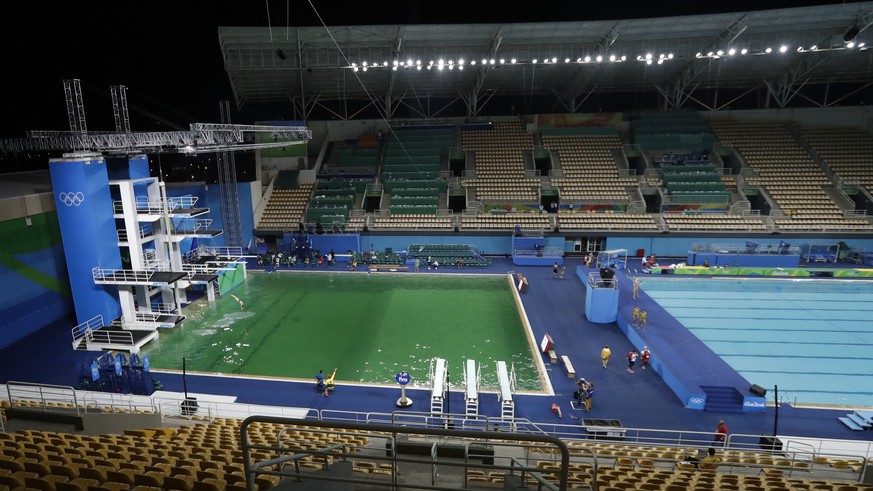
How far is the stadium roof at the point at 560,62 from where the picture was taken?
86.1 ft

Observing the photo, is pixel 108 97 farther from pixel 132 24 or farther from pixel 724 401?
pixel 724 401

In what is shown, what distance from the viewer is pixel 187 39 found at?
74.7ft

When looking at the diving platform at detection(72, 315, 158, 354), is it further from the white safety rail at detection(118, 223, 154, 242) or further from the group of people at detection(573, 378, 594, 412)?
the group of people at detection(573, 378, 594, 412)

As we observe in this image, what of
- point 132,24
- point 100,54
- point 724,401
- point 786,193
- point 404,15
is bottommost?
point 724,401

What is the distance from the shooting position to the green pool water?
1467cm

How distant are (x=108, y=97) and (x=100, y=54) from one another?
179 cm

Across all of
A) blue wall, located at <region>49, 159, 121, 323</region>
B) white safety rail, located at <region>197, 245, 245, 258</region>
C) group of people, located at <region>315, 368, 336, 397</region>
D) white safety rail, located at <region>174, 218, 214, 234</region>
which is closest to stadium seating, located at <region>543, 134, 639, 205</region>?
white safety rail, located at <region>197, 245, 245, 258</region>

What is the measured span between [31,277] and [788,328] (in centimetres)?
2931

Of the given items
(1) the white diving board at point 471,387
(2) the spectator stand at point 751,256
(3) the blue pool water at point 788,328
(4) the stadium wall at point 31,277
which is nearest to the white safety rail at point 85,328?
(4) the stadium wall at point 31,277

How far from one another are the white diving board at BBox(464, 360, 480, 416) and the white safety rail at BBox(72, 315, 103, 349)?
13.5m

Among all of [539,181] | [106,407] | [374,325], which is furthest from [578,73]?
[106,407]

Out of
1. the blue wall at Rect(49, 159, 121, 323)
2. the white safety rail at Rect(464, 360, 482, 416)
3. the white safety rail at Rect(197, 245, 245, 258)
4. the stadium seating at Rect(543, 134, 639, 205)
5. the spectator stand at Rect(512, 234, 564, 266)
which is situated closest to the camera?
the white safety rail at Rect(464, 360, 482, 416)

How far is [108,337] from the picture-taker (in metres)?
15.7

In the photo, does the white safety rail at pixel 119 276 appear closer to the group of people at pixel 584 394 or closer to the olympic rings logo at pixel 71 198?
the olympic rings logo at pixel 71 198
